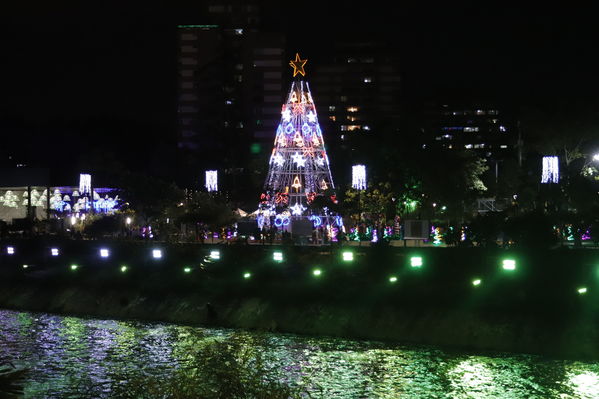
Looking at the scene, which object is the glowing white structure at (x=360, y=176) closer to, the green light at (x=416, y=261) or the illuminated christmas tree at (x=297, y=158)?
the illuminated christmas tree at (x=297, y=158)

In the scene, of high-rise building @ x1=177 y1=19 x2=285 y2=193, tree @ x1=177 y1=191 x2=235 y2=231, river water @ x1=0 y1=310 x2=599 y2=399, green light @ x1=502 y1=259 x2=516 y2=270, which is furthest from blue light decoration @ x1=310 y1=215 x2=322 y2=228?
high-rise building @ x1=177 y1=19 x2=285 y2=193

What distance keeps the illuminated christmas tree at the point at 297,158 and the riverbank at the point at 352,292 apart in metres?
11.7

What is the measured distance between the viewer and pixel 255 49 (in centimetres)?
15425

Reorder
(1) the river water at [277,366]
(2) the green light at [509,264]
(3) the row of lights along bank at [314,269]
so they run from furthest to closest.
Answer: (3) the row of lights along bank at [314,269] < (2) the green light at [509,264] < (1) the river water at [277,366]

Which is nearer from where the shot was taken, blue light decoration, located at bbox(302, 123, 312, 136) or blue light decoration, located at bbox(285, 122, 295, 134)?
blue light decoration, located at bbox(302, 123, 312, 136)

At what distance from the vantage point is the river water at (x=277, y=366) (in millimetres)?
26203

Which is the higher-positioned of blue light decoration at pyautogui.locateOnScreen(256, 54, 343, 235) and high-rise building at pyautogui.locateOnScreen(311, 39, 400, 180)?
high-rise building at pyautogui.locateOnScreen(311, 39, 400, 180)

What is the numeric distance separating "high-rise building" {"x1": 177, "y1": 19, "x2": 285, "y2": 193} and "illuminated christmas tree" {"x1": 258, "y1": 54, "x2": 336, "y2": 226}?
76.4m

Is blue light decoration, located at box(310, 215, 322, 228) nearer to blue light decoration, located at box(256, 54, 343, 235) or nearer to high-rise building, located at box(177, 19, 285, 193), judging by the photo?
blue light decoration, located at box(256, 54, 343, 235)

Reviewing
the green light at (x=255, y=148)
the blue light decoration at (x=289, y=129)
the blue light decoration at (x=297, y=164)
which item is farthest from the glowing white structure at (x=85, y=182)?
the green light at (x=255, y=148)

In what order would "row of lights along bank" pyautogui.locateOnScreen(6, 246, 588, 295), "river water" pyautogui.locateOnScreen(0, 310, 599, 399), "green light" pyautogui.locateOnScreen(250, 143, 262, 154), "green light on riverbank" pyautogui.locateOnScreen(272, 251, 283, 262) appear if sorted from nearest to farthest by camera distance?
"river water" pyautogui.locateOnScreen(0, 310, 599, 399) → "row of lights along bank" pyautogui.locateOnScreen(6, 246, 588, 295) → "green light on riverbank" pyautogui.locateOnScreen(272, 251, 283, 262) → "green light" pyautogui.locateOnScreen(250, 143, 262, 154)

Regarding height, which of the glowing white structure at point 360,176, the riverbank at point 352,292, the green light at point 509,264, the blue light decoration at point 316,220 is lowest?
the riverbank at point 352,292

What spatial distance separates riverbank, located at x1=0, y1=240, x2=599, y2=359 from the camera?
1356 inches

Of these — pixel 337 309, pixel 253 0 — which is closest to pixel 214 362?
pixel 337 309
